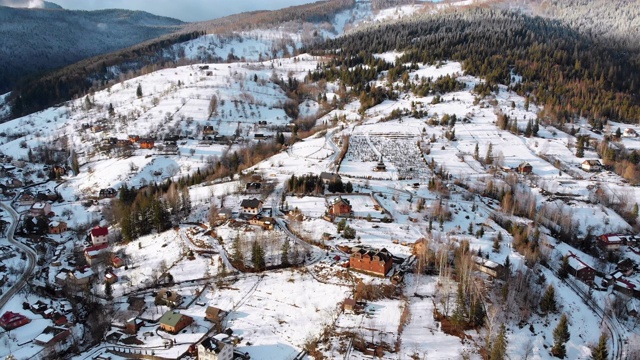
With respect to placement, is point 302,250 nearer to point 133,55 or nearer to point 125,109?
point 125,109

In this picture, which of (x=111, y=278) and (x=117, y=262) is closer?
(x=111, y=278)

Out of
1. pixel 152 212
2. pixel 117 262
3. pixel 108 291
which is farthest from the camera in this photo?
pixel 152 212

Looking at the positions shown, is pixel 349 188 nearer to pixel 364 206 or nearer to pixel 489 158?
pixel 364 206

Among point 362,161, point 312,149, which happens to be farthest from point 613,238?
point 312,149

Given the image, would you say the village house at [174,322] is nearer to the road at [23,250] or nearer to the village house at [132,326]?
the village house at [132,326]

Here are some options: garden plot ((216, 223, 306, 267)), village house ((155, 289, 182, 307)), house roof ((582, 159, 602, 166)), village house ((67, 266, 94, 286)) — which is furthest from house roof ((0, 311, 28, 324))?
house roof ((582, 159, 602, 166))

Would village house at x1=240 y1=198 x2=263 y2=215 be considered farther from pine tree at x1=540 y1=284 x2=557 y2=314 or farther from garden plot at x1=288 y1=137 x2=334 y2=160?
pine tree at x1=540 y1=284 x2=557 y2=314
